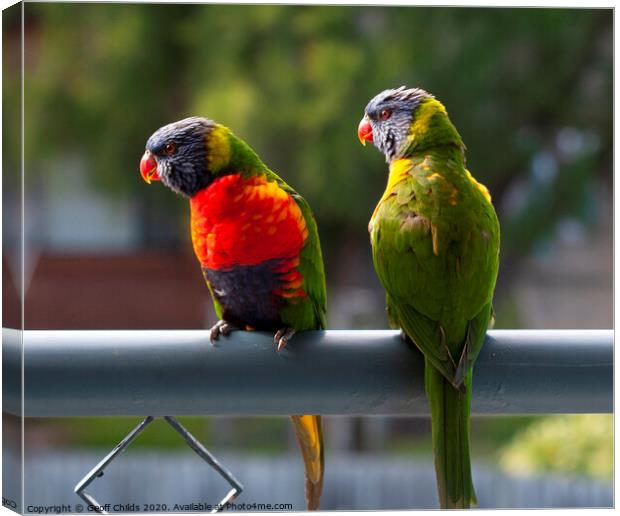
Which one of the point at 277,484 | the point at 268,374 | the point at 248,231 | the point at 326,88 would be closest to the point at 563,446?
the point at 277,484

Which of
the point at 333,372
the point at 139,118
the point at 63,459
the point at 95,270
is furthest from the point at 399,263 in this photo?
the point at 139,118

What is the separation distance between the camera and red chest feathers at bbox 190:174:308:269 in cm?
145

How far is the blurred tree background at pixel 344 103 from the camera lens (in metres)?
3.10

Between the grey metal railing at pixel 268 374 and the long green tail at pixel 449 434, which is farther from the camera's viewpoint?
the long green tail at pixel 449 434

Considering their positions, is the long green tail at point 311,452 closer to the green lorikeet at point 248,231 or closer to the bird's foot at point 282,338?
the green lorikeet at point 248,231

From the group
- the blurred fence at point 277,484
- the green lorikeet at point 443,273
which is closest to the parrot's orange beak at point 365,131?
the green lorikeet at point 443,273

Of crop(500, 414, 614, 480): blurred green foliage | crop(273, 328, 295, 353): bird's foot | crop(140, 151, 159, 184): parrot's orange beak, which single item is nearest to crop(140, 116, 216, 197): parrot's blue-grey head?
crop(140, 151, 159, 184): parrot's orange beak

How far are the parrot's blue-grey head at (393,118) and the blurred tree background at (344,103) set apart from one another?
157 cm

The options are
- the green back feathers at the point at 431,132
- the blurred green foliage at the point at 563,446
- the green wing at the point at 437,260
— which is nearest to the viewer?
the green wing at the point at 437,260

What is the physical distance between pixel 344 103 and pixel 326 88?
4.5 inches

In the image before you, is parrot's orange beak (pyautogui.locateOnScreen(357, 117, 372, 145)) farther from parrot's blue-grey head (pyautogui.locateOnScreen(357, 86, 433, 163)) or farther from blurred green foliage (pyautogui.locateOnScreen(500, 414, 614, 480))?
blurred green foliage (pyautogui.locateOnScreen(500, 414, 614, 480))

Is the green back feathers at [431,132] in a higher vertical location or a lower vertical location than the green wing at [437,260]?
higher

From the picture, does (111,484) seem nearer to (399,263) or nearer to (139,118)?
(399,263)

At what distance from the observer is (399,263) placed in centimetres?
126
